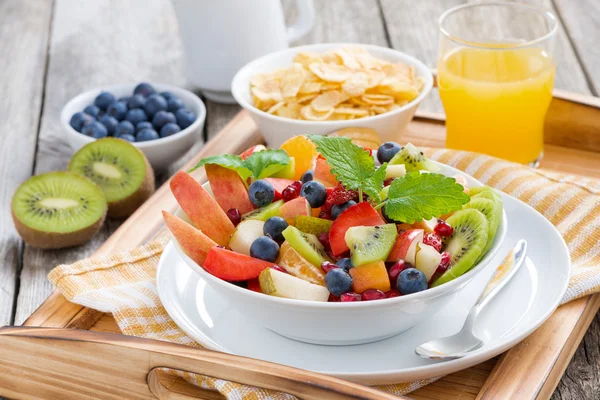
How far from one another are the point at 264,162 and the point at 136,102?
0.86 m

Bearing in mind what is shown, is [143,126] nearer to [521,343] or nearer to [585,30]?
[521,343]

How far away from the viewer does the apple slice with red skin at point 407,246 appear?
113cm

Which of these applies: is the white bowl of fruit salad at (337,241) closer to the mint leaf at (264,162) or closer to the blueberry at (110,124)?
the mint leaf at (264,162)

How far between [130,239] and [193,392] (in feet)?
1.63

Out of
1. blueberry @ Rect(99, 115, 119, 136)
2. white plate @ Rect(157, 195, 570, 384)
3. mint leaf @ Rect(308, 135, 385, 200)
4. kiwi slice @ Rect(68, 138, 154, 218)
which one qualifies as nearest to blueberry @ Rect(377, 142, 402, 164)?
mint leaf @ Rect(308, 135, 385, 200)

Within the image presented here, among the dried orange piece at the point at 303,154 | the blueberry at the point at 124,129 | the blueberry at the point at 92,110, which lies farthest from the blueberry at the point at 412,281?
the blueberry at the point at 92,110

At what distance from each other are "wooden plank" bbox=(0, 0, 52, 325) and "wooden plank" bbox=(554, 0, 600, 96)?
1526mm

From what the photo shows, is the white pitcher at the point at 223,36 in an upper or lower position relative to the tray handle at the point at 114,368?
lower

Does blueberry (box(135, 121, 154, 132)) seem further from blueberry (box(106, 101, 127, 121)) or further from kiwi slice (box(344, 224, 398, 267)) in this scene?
kiwi slice (box(344, 224, 398, 267))

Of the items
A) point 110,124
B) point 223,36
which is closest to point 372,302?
point 110,124

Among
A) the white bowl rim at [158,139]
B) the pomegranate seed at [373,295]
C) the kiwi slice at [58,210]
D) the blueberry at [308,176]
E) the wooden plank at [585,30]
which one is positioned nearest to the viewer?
the pomegranate seed at [373,295]

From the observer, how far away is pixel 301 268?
3.77 feet

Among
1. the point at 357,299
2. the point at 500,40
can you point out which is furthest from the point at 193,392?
the point at 500,40

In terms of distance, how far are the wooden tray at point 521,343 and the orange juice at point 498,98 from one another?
84 millimetres
